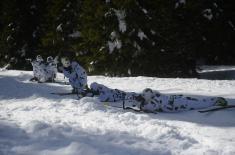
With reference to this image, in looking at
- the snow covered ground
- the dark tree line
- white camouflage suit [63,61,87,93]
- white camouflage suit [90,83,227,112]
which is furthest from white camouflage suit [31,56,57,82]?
white camouflage suit [90,83,227,112]

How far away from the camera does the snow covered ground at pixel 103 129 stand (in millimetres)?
6824

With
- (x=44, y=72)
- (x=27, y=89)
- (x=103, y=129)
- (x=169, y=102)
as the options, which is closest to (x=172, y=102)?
(x=169, y=102)

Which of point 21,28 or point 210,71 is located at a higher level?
point 21,28

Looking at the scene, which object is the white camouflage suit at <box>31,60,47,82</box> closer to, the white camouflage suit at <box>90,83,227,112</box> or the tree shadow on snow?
the tree shadow on snow

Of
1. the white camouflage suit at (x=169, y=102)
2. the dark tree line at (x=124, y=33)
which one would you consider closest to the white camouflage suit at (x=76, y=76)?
the white camouflage suit at (x=169, y=102)

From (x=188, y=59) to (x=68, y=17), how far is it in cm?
833

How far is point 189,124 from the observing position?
8.47 meters

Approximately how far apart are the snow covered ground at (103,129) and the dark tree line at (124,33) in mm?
8400

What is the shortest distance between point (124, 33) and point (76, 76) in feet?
25.1

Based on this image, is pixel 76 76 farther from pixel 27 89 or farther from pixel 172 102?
pixel 172 102

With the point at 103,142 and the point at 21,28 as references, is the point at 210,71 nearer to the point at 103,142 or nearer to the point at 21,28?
the point at 21,28

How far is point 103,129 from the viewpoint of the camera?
26.6 ft

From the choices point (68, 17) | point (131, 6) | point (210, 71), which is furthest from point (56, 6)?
point (210, 71)

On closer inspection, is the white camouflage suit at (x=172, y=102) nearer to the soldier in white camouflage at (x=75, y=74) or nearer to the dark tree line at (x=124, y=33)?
the soldier in white camouflage at (x=75, y=74)
